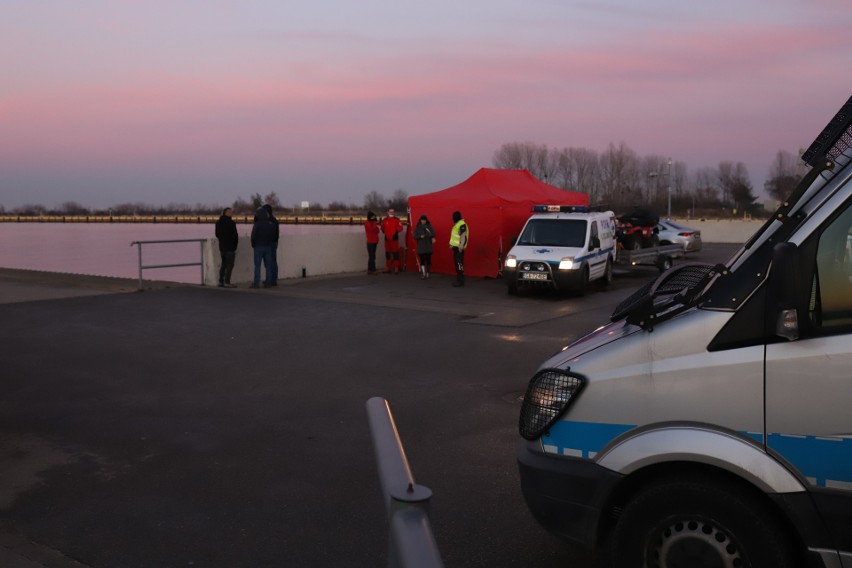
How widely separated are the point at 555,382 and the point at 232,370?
257 inches

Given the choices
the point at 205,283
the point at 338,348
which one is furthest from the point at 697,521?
the point at 205,283

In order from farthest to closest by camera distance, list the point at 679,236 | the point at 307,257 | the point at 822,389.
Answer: the point at 679,236 → the point at 307,257 → the point at 822,389

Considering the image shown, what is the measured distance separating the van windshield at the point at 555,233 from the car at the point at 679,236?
12532 mm

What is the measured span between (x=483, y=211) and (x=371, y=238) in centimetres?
344

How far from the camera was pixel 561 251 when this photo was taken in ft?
56.8

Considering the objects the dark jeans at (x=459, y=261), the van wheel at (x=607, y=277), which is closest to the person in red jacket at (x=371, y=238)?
the dark jeans at (x=459, y=261)

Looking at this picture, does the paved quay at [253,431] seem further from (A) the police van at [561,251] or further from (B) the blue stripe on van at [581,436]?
(A) the police van at [561,251]

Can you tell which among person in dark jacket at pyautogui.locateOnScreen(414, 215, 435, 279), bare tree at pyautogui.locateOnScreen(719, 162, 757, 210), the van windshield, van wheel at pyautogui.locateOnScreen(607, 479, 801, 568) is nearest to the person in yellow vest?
person in dark jacket at pyautogui.locateOnScreen(414, 215, 435, 279)

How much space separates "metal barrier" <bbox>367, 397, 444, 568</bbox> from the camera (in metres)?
1.37

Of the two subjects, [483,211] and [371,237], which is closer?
[483,211]

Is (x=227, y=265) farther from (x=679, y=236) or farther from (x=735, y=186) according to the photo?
(x=735, y=186)

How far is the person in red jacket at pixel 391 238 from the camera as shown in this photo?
72.9 ft

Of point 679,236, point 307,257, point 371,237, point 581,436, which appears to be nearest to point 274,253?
point 307,257

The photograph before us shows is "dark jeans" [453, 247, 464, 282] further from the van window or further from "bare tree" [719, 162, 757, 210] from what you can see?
"bare tree" [719, 162, 757, 210]
